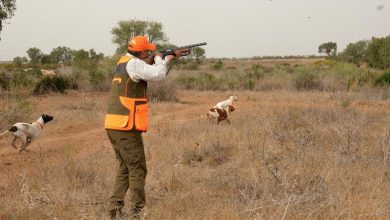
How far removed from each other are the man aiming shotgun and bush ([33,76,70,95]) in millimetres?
13728

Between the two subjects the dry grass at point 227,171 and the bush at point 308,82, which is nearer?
the dry grass at point 227,171

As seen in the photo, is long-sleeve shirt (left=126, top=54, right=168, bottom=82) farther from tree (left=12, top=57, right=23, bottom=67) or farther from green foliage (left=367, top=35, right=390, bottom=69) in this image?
tree (left=12, top=57, right=23, bottom=67)

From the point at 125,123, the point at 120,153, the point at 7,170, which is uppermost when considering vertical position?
the point at 125,123

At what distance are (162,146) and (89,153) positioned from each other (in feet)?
4.24

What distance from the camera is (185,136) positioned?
9.02 m

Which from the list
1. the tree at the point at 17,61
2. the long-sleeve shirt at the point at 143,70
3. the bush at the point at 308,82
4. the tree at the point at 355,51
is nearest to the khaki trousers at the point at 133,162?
the long-sleeve shirt at the point at 143,70

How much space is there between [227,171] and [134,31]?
31.9 metres

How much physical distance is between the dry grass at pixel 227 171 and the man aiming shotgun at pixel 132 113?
0.27 metres

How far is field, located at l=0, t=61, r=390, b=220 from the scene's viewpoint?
16.3 feet

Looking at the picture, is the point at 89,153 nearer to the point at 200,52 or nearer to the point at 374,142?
the point at 374,142

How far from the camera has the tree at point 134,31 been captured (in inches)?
1433

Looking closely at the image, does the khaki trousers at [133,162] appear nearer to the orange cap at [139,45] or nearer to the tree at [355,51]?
the orange cap at [139,45]

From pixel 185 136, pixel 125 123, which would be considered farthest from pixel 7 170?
pixel 125 123

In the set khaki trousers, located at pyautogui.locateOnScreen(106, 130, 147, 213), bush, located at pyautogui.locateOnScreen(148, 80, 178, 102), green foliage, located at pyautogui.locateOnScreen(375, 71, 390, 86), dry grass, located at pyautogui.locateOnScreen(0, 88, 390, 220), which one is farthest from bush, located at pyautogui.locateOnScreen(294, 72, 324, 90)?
khaki trousers, located at pyautogui.locateOnScreen(106, 130, 147, 213)
